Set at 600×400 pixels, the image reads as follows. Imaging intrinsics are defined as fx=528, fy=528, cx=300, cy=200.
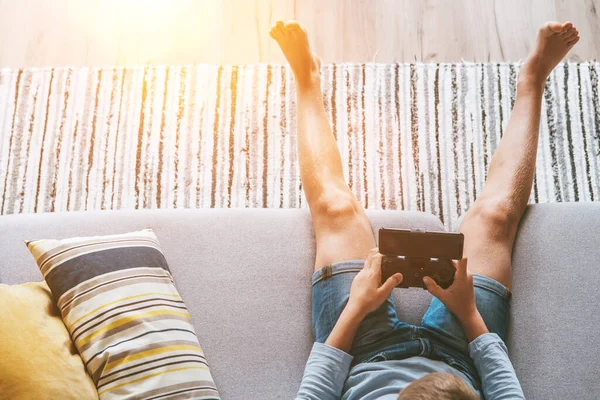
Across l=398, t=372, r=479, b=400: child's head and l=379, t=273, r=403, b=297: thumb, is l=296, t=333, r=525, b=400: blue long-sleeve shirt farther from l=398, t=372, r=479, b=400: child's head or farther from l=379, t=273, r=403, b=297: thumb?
l=398, t=372, r=479, b=400: child's head

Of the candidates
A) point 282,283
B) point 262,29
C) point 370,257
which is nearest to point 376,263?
point 370,257

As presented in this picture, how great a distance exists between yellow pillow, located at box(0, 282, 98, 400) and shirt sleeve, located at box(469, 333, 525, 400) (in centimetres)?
81

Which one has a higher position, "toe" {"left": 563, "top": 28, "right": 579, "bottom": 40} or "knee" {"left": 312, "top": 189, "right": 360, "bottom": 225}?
"toe" {"left": 563, "top": 28, "right": 579, "bottom": 40}

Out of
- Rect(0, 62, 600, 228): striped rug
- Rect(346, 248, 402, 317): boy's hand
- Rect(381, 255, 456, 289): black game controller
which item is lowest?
Rect(346, 248, 402, 317): boy's hand

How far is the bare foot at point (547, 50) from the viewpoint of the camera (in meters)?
1.55

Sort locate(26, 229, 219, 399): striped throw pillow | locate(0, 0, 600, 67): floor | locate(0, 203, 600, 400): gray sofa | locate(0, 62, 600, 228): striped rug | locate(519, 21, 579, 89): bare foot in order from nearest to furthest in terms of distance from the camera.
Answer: locate(26, 229, 219, 399): striped throw pillow → locate(0, 203, 600, 400): gray sofa → locate(519, 21, 579, 89): bare foot → locate(0, 62, 600, 228): striped rug → locate(0, 0, 600, 67): floor

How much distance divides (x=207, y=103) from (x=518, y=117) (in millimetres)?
996

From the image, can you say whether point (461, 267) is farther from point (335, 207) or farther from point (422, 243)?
point (335, 207)

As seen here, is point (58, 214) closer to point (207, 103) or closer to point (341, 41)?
point (207, 103)

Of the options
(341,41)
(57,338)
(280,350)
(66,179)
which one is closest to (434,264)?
(280,350)

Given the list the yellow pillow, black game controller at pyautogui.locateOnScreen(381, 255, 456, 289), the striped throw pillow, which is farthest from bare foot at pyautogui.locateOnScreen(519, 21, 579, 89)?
the yellow pillow

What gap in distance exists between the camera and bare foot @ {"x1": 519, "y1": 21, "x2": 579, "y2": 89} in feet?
5.09

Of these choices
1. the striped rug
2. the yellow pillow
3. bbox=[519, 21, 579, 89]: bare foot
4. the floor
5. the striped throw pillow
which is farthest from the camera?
the floor

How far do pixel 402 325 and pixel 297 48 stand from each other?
88 cm
